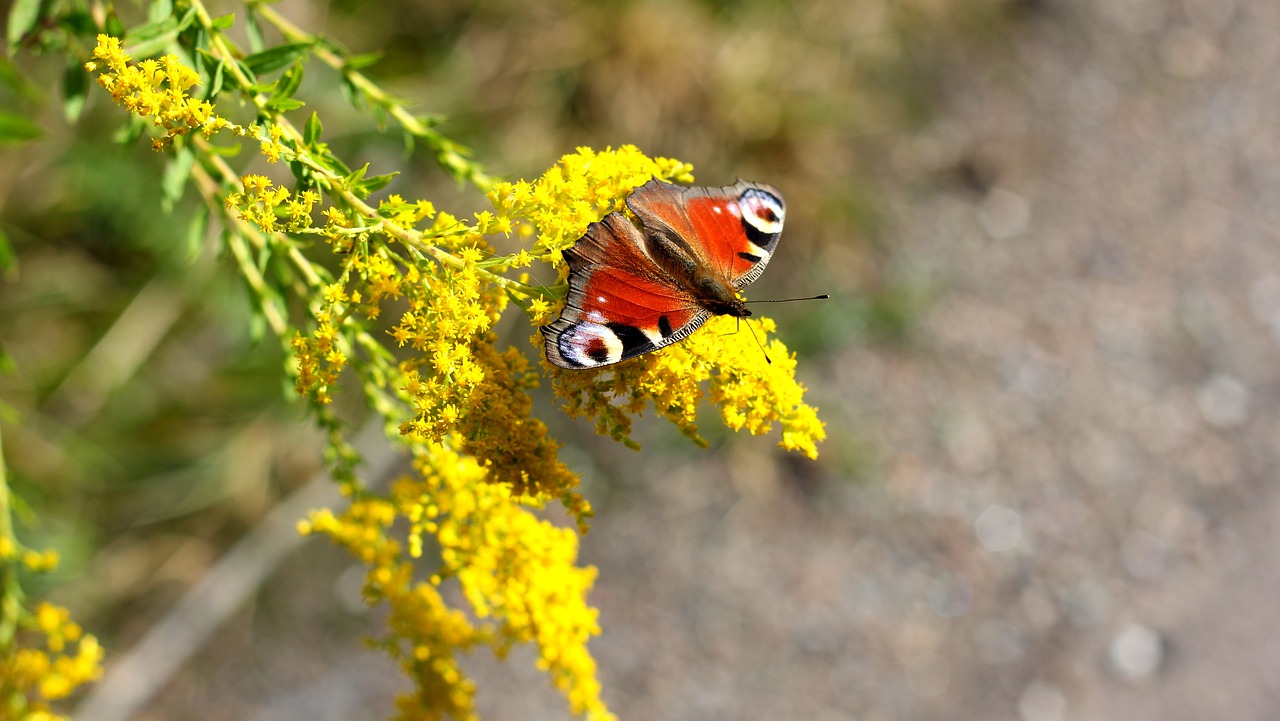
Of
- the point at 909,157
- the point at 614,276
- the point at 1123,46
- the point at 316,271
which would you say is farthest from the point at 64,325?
the point at 1123,46

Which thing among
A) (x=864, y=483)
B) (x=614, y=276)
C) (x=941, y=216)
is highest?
(x=614, y=276)

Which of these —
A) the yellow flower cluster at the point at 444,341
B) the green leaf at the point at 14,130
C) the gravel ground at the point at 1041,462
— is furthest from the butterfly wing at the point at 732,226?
the gravel ground at the point at 1041,462

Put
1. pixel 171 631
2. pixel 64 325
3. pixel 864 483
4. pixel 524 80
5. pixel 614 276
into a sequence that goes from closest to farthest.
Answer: pixel 614 276 → pixel 64 325 → pixel 171 631 → pixel 524 80 → pixel 864 483

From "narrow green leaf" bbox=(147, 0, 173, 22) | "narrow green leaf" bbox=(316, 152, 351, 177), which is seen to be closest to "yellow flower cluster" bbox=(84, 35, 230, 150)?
"narrow green leaf" bbox=(316, 152, 351, 177)

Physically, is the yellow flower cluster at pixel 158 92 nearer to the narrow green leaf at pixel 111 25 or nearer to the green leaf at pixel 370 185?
the green leaf at pixel 370 185

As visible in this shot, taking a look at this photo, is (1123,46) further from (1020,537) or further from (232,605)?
(232,605)

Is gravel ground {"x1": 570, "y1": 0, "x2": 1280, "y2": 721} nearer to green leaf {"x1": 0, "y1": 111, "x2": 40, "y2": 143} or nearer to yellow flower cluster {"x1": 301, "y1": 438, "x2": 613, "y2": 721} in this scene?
yellow flower cluster {"x1": 301, "y1": 438, "x2": 613, "y2": 721}
